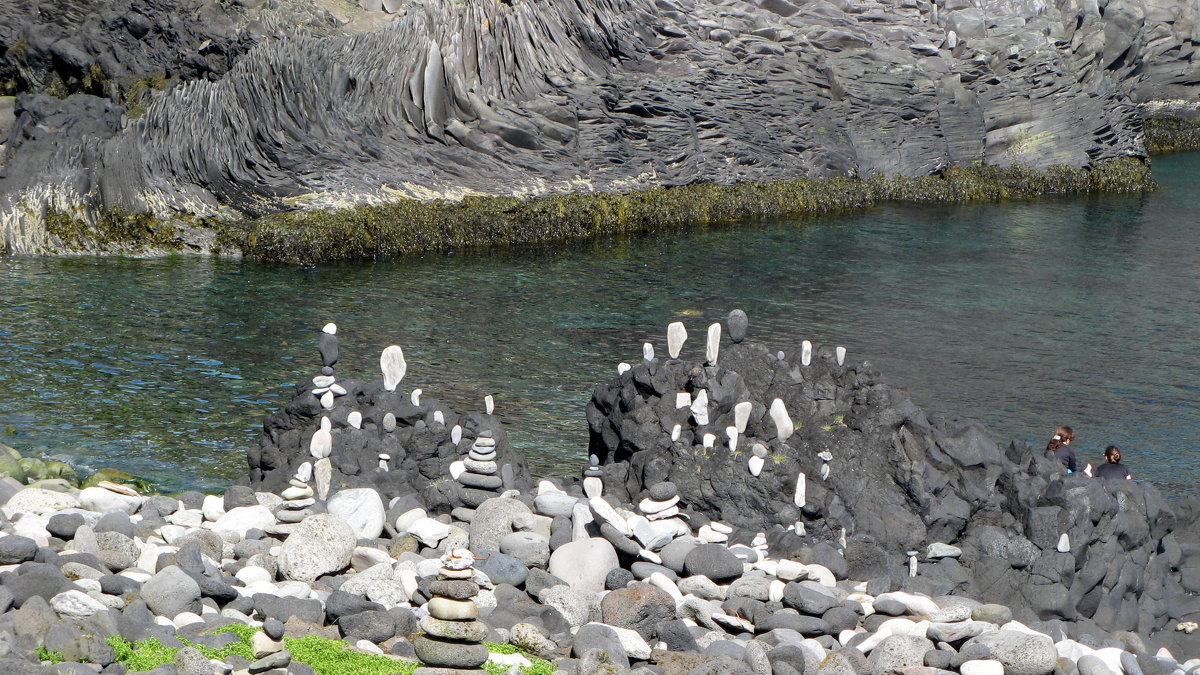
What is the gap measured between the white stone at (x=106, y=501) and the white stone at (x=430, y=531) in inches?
100

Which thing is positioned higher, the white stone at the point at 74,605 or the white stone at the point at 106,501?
the white stone at the point at 74,605

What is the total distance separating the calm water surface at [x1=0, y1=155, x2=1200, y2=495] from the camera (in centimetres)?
1583

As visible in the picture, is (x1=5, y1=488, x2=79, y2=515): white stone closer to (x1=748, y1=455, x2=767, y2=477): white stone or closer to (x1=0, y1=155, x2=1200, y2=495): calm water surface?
(x1=0, y1=155, x2=1200, y2=495): calm water surface

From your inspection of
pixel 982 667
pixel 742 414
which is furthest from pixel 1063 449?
pixel 982 667

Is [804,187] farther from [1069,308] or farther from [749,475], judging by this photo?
[749,475]

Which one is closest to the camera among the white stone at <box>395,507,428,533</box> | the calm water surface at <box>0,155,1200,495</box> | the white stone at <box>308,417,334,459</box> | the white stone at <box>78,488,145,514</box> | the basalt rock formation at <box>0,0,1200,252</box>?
the white stone at <box>78,488,145,514</box>

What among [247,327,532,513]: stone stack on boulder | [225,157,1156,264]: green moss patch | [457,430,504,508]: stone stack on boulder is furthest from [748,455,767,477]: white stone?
[225,157,1156,264]: green moss patch

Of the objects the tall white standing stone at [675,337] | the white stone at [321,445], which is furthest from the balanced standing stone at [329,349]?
the tall white standing stone at [675,337]

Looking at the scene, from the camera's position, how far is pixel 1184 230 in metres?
33.2

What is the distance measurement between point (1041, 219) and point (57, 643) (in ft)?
108

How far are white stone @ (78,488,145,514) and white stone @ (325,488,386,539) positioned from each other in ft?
5.70

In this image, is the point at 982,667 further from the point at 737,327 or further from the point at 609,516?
the point at 737,327

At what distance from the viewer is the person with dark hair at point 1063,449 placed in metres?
13.7

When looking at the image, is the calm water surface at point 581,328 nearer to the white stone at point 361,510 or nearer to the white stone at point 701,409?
the white stone at point 701,409
